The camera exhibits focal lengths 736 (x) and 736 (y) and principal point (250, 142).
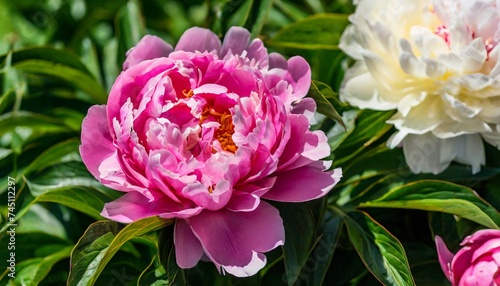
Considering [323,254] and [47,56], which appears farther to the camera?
[47,56]

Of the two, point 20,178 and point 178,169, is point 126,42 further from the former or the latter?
point 178,169

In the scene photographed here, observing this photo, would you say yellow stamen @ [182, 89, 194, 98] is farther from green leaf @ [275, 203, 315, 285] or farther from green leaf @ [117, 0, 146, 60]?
green leaf @ [117, 0, 146, 60]

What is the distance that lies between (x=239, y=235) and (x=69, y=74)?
0.36 m

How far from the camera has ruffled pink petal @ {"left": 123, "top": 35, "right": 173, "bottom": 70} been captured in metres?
0.69

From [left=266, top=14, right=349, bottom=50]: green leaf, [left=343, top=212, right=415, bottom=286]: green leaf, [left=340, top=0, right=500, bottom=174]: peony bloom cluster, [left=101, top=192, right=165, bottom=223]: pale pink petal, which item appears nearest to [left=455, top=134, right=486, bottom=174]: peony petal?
[left=340, top=0, right=500, bottom=174]: peony bloom cluster

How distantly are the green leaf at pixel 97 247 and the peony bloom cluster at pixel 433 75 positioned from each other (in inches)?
10.5

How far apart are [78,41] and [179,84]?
1.71 ft

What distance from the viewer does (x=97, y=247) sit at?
632 millimetres

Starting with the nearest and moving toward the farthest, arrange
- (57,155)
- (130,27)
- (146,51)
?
1. (146,51)
2. (57,155)
3. (130,27)

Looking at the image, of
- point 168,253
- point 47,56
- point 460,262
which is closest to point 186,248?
point 168,253

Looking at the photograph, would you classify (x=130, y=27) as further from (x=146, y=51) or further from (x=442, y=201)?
(x=442, y=201)

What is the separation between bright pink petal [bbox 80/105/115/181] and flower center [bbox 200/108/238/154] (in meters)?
0.09

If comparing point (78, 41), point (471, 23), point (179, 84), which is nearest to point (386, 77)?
point (471, 23)

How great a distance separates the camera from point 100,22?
46.6 inches
